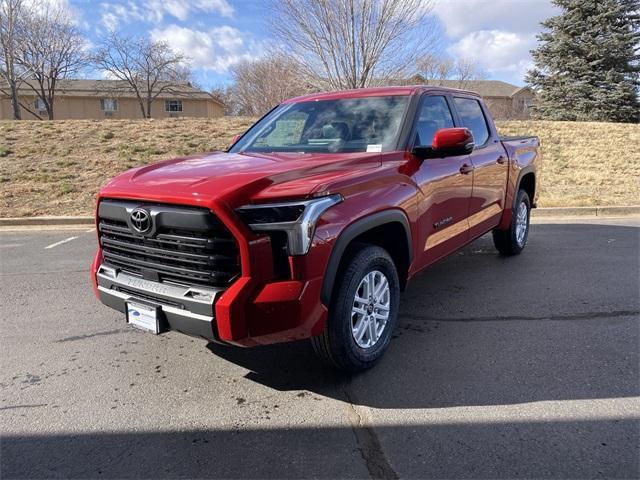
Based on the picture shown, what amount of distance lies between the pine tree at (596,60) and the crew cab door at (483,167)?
995 inches

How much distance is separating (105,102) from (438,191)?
54.5m

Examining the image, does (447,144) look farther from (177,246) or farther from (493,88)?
(493,88)

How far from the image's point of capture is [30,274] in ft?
19.1

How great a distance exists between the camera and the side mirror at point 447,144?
3.53 m

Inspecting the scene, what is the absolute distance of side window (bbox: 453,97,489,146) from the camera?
4793mm

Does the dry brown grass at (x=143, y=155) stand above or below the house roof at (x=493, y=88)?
below

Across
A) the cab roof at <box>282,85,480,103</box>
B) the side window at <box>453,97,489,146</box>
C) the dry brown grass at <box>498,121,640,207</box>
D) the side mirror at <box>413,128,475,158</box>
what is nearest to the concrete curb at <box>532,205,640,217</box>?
the dry brown grass at <box>498,121,640,207</box>

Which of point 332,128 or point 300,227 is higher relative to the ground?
point 332,128

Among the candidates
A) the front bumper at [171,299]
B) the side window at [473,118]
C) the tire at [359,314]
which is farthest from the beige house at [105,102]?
the tire at [359,314]

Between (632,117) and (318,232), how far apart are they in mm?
29752

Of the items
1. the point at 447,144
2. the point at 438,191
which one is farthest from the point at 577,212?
the point at 447,144

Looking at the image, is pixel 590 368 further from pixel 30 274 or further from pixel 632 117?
pixel 632 117

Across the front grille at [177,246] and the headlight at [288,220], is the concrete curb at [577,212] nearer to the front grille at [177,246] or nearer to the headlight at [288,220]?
the headlight at [288,220]

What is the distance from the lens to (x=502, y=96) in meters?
56.1
